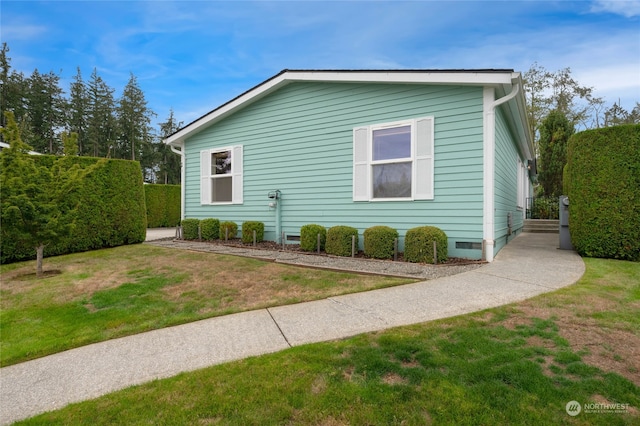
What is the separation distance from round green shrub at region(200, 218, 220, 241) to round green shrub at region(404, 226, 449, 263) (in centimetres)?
578

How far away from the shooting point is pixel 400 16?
28.6 ft

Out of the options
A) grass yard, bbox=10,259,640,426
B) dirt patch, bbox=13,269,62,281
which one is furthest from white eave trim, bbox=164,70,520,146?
dirt patch, bbox=13,269,62,281

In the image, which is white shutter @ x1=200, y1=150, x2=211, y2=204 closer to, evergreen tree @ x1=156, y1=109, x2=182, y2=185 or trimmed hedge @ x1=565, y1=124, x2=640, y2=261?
trimmed hedge @ x1=565, y1=124, x2=640, y2=261

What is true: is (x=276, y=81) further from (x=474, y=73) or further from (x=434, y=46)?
(x=434, y=46)

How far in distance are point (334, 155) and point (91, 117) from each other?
1468 inches

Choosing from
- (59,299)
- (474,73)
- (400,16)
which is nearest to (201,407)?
(59,299)

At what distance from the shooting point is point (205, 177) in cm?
1003

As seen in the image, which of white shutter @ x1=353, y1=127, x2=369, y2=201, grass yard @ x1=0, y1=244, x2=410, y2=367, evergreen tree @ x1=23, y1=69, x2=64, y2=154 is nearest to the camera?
grass yard @ x1=0, y1=244, x2=410, y2=367

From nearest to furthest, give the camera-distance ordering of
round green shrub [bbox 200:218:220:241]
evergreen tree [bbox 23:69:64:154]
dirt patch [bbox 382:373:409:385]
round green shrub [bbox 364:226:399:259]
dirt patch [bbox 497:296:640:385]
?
dirt patch [bbox 382:373:409:385]
dirt patch [bbox 497:296:640:385]
round green shrub [bbox 364:226:399:259]
round green shrub [bbox 200:218:220:241]
evergreen tree [bbox 23:69:64:154]

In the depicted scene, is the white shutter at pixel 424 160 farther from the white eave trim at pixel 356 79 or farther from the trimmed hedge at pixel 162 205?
the trimmed hedge at pixel 162 205

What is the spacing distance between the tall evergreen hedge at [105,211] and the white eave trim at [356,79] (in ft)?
6.90

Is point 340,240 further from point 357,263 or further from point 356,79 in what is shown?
point 356,79

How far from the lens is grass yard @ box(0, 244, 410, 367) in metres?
→ 3.51

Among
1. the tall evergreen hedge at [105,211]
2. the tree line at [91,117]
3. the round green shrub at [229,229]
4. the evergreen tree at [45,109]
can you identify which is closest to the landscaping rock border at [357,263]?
the round green shrub at [229,229]
